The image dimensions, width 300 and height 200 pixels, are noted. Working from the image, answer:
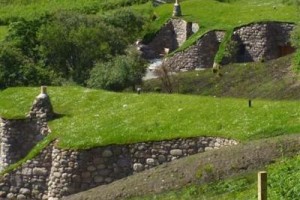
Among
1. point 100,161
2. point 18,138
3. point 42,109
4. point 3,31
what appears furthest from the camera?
point 3,31

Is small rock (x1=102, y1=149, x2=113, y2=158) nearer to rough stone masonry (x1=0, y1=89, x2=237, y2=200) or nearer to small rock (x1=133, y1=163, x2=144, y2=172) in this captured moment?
rough stone masonry (x1=0, y1=89, x2=237, y2=200)

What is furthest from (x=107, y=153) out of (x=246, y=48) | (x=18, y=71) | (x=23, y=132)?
(x=246, y=48)

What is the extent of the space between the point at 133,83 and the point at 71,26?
7.57 metres

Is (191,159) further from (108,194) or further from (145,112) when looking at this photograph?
(145,112)

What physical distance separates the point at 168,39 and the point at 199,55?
6743 millimetres

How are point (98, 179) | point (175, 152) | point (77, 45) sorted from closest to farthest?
1. point (175, 152)
2. point (98, 179)
3. point (77, 45)

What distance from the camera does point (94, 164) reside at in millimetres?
30344

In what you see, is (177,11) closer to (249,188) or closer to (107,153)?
(107,153)

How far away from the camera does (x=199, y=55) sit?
57312mm

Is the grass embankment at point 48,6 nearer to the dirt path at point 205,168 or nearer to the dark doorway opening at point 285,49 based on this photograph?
the dark doorway opening at point 285,49

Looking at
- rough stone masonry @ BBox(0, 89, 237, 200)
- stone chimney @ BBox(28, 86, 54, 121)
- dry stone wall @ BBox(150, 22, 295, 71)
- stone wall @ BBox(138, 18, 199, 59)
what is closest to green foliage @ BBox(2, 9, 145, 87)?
dry stone wall @ BBox(150, 22, 295, 71)

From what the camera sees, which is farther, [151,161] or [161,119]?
[161,119]

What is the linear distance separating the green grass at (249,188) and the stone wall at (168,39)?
124ft

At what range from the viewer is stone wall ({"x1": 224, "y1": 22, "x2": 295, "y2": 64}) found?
5678 centimetres
